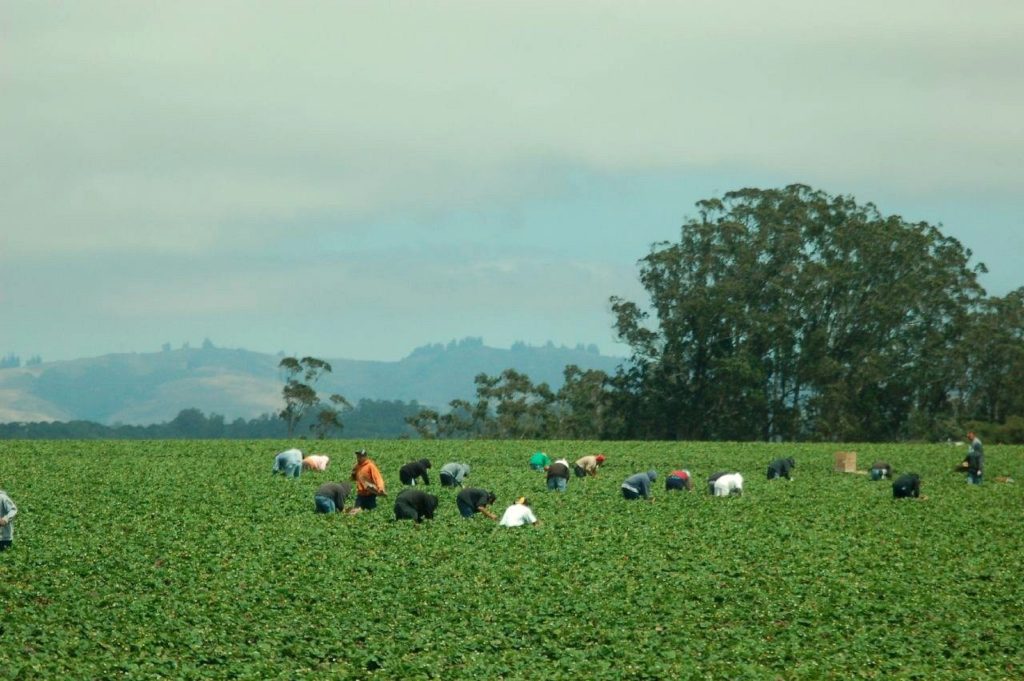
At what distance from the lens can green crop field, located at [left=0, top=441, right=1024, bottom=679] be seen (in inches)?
748

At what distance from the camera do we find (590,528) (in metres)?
30.6

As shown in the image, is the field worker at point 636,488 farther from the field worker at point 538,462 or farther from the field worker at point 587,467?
the field worker at point 538,462

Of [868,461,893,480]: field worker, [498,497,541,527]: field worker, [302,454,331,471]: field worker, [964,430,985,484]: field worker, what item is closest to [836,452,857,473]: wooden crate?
[868,461,893,480]: field worker

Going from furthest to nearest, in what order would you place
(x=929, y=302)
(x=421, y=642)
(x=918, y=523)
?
(x=929, y=302) < (x=918, y=523) < (x=421, y=642)

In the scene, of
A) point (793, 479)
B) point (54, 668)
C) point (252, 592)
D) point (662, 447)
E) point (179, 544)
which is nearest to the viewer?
point (54, 668)

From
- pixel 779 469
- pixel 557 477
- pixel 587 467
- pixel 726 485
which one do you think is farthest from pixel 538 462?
pixel 726 485

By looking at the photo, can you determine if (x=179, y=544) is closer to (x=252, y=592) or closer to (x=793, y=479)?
(x=252, y=592)

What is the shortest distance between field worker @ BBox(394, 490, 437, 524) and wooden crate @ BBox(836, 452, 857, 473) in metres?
24.5

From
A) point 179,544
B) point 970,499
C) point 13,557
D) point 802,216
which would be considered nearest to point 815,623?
point 179,544

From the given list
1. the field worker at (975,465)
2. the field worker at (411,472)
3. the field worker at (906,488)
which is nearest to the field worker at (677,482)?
the field worker at (906,488)

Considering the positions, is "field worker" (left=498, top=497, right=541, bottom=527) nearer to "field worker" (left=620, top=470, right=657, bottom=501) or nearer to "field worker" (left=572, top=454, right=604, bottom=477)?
"field worker" (left=620, top=470, right=657, bottom=501)

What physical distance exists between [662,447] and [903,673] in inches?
1841

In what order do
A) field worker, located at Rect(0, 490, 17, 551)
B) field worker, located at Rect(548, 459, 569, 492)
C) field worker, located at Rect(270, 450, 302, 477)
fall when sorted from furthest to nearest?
field worker, located at Rect(270, 450, 302, 477) < field worker, located at Rect(548, 459, 569, 492) < field worker, located at Rect(0, 490, 17, 551)

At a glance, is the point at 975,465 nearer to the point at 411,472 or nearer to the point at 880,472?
the point at 880,472
